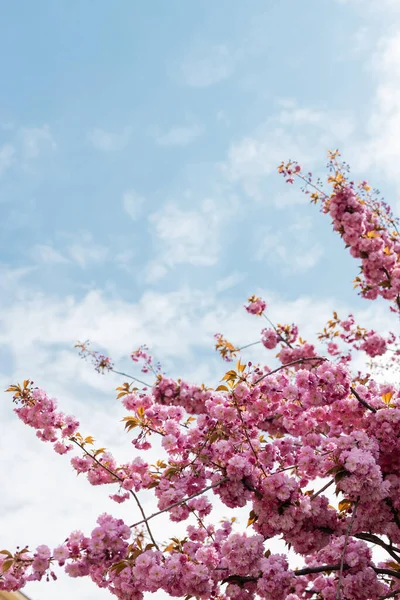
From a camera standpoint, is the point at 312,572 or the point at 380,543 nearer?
the point at 312,572

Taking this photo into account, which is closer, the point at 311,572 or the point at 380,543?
the point at 311,572

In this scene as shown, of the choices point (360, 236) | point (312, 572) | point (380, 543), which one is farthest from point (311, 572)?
point (360, 236)

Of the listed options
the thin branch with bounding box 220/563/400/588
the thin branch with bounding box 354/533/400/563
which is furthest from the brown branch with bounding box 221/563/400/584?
the thin branch with bounding box 354/533/400/563

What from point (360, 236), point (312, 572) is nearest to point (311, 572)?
point (312, 572)

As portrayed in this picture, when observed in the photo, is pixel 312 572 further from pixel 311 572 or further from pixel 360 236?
pixel 360 236

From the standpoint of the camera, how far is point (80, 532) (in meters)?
4.08

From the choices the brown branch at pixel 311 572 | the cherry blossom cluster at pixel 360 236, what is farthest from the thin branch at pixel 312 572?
the cherry blossom cluster at pixel 360 236

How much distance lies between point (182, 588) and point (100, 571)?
0.70 meters

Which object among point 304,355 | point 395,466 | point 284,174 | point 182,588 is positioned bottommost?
point 182,588

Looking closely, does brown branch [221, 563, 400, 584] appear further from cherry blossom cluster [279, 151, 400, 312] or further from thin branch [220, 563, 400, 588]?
cherry blossom cluster [279, 151, 400, 312]

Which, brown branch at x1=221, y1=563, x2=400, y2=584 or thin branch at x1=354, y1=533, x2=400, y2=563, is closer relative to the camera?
brown branch at x1=221, y1=563, x2=400, y2=584

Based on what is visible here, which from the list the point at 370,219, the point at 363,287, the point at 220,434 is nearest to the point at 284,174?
the point at 370,219

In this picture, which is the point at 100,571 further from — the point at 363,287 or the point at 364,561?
the point at 363,287

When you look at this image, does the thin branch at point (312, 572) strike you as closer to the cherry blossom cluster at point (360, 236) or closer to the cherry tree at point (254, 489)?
the cherry tree at point (254, 489)
